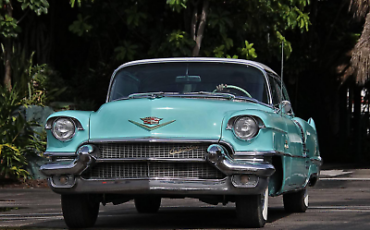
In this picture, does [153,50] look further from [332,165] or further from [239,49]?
[332,165]

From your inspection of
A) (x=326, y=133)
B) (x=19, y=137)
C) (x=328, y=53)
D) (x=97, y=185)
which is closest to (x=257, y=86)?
(x=97, y=185)

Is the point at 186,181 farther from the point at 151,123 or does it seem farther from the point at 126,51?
the point at 126,51

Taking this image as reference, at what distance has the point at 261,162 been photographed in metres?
6.73

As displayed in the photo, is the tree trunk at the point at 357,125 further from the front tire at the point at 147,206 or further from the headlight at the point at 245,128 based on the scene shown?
the headlight at the point at 245,128

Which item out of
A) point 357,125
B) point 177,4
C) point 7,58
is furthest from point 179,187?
point 357,125

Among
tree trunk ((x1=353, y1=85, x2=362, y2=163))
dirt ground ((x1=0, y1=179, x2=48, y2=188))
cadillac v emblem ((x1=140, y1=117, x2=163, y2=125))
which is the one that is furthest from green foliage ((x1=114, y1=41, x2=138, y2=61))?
cadillac v emblem ((x1=140, y1=117, x2=163, y2=125))

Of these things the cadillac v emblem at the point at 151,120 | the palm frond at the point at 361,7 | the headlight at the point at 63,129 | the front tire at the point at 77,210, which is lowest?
the front tire at the point at 77,210

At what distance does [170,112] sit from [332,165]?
15.6 meters

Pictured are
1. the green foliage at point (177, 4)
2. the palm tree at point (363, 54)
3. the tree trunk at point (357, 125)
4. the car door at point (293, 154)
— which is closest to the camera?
the car door at point (293, 154)

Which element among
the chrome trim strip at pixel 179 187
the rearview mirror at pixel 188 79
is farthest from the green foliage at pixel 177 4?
the chrome trim strip at pixel 179 187

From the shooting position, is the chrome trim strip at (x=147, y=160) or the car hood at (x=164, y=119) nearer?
the chrome trim strip at (x=147, y=160)

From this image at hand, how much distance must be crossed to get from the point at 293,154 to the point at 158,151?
73.6 inches

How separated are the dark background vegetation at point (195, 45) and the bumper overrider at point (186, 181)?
7.85m

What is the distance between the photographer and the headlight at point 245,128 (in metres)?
6.75
